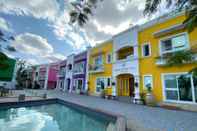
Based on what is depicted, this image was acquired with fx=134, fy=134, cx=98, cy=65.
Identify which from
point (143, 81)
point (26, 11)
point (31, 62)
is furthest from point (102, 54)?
point (31, 62)

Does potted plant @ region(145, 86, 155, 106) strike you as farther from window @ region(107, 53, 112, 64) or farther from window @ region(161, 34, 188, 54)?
window @ region(107, 53, 112, 64)

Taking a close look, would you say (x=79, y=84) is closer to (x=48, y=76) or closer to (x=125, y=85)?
(x=125, y=85)

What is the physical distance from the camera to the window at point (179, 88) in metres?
9.72

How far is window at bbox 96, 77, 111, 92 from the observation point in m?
17.7

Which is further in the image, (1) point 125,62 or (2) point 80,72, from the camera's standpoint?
(2) point 80,72

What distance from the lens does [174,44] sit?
11266mm

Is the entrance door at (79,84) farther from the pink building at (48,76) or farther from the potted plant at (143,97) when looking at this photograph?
the pink building at (48,76)

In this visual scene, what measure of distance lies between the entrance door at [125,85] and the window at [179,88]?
5.27 meters

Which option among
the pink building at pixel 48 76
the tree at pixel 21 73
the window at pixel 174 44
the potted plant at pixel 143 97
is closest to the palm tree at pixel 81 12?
the window at pixel 174 44

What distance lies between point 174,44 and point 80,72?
645 inches

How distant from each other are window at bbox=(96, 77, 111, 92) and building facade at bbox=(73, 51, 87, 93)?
3167 millimetres

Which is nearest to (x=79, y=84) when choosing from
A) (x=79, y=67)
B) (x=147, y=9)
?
(x=79, y=67)

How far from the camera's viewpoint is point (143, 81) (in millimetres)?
13273

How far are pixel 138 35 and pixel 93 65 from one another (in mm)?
8759
